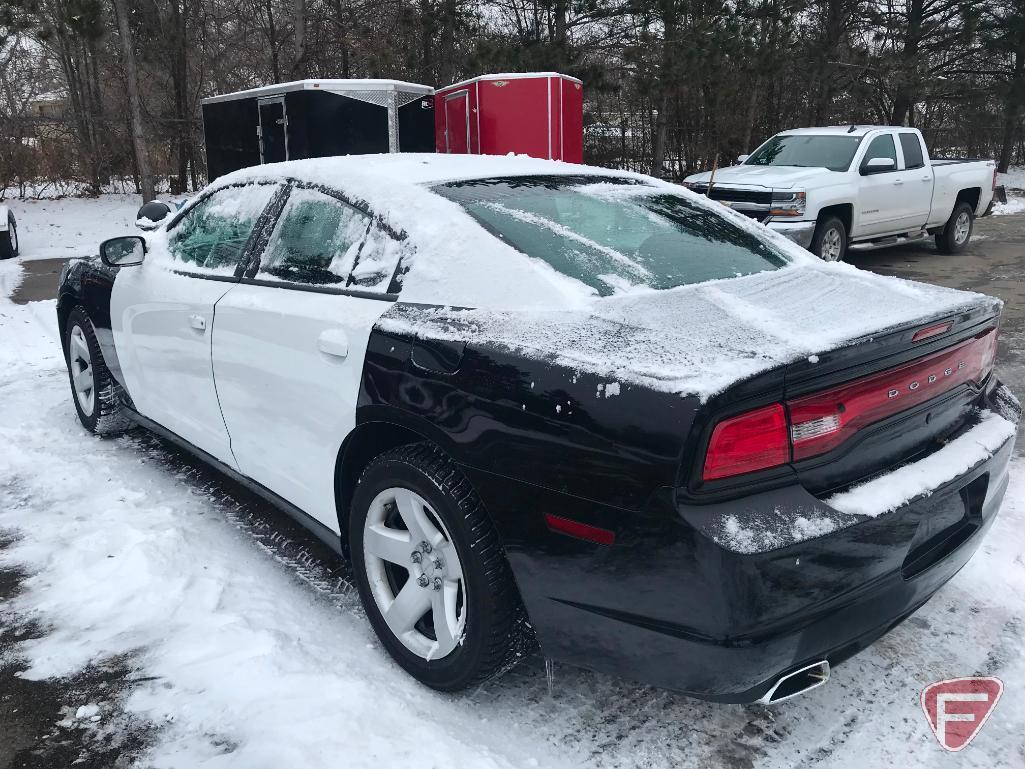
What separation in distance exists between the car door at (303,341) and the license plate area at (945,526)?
1.58 meters

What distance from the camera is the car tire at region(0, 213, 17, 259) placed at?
489 inches

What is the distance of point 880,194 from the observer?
10.4m

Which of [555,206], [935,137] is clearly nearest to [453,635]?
[555,206]

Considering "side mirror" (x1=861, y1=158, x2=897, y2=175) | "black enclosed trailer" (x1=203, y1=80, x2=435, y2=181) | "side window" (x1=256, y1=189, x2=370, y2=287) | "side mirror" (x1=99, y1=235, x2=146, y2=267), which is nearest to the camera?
"side window" (x1=256, y1=189, x2=370, y2=287)

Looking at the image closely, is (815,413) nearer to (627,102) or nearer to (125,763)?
(125,763)

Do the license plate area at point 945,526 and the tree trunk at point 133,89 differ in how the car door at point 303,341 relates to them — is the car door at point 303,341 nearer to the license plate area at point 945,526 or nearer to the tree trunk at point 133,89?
the license plate area at point 945,526

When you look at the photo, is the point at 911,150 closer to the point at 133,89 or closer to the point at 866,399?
the point at 866,399

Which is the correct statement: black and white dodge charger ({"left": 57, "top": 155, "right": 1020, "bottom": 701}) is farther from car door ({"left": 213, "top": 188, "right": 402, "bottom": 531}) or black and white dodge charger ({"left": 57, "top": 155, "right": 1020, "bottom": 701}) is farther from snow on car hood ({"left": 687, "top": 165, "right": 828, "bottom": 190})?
snow on car hood ({"left": 687, "top": 165, "right": 828, "bottom": 190})

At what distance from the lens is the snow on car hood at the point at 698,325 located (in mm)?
1895

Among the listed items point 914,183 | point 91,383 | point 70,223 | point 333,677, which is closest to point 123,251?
point 91,383

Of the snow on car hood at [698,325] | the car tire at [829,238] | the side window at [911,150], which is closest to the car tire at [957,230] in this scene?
the side window at [911,150]

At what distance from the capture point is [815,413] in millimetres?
1931

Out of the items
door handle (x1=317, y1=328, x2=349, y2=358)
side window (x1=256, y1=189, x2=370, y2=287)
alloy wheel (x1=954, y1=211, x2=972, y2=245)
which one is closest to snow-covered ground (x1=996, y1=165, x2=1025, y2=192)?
alloy wheel (x1=954, y1=211, x2=972, y2=245)

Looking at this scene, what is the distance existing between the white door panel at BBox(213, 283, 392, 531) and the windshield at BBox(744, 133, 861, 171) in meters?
8.99
